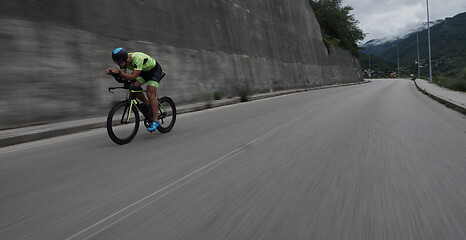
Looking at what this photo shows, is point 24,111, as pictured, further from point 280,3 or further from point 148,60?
point 280,3

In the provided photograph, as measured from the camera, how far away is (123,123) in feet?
20.0

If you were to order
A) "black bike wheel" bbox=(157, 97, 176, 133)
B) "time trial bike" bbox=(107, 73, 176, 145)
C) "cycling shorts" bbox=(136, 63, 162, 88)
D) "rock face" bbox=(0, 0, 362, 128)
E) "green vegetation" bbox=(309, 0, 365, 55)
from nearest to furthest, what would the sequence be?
"time trial bike" bbox=(107, 73, 176, 145) → "cycling shorts" bbox=(136, 63, 162, 88) → "black bike wheel" bbox=(157, 97, 176, 133) → "rock face" bbox=(0, 0, 362, 128) → "green vegetation" bbox=(309, 0, 365, 55)

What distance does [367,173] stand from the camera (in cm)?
358

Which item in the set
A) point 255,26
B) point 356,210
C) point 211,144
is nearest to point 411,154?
point 356,210

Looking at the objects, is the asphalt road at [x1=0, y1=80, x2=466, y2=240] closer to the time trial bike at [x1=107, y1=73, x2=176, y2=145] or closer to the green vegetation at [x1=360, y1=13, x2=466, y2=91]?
the time trial bike at [x1=107, y1=73, x2=176, y2=145]

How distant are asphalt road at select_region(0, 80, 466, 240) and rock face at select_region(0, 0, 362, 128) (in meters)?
2.87

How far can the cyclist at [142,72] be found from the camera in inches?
229

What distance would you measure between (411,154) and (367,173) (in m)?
1.30

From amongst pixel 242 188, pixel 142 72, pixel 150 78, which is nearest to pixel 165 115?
pixel 150 78

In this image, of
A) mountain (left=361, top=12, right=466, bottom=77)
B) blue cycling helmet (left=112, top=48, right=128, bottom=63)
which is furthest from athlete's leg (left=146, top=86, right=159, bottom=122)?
mountain (left=361, top=12, right=466, bottom=77)

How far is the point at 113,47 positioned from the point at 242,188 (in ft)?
31.7

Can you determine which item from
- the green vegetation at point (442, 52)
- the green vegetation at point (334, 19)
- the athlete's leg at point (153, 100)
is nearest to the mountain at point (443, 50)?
the green vegetation at point (442, 52)

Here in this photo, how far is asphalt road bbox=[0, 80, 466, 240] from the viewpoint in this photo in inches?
90.2

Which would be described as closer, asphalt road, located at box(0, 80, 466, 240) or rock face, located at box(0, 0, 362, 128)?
asphalt road, located at box(0, 80, 466, 240)
